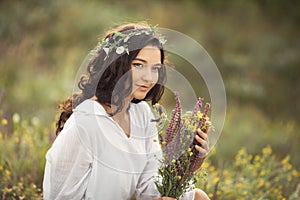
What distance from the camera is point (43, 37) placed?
23.9 feet

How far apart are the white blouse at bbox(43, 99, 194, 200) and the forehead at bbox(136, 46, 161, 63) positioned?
0.31m

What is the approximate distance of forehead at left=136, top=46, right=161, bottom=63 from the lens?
8.09 ft

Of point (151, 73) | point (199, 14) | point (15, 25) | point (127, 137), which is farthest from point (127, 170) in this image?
point (199, 14)

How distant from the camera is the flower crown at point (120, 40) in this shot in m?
2.46

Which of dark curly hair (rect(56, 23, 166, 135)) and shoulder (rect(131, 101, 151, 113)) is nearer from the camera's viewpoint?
dark curly hair (rect(56, 23, 166, 135))

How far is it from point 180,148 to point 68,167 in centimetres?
51

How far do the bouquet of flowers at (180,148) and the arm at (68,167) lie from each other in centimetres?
35

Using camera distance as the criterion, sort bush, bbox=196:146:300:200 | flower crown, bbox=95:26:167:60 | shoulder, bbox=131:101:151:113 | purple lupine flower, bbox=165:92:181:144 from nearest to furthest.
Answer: purple lupine flower, bbox=165:92:181:144 < flower crown, bbox=95:26:167:60 < shoulder, bbox=131:101:151:113 < bush, bbox=196:146:300:200

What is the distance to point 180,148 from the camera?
7.90ft

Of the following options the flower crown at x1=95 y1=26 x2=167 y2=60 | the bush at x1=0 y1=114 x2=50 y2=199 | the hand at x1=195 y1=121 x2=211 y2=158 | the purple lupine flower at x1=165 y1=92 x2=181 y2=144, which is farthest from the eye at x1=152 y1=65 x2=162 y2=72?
the bush at x1=0 y1=114 x2=50 y2=199

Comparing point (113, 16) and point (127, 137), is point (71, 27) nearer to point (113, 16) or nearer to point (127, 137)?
point (113, 16)

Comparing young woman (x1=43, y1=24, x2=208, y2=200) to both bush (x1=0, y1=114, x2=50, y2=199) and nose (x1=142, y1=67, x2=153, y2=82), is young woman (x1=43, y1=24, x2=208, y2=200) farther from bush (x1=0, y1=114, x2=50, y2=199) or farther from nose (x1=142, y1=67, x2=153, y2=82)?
bush (x1=0, y1=114, x2=50, y2=199)

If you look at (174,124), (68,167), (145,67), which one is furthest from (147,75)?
(68,167)

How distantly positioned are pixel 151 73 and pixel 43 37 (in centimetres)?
505
